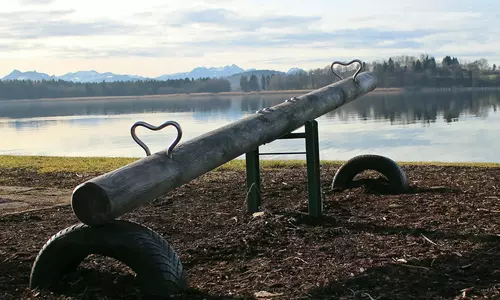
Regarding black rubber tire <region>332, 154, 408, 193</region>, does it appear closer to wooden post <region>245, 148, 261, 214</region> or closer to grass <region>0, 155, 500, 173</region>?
wooden post <region>245, 148, 261, 214</region>

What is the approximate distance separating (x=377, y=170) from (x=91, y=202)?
5289 millimetres

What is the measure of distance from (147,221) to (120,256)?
3.20 metres

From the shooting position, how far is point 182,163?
5129 millimetres

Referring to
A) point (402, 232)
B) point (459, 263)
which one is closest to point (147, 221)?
point (402, 232)

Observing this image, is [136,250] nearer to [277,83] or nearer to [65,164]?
[65,164]

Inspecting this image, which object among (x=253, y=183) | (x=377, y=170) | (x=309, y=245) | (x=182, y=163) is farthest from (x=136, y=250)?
(x=377, y=170)

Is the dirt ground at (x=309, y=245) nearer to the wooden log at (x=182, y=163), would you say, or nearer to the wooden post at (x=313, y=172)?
the wooden post at (x=313, y=172)


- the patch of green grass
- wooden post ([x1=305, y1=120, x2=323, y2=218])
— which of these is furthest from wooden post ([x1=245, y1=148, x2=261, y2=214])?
the patch of green grass

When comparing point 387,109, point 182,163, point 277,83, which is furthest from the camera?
point 277,83

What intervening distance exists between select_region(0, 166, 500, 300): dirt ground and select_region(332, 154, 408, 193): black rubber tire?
20 centimetres

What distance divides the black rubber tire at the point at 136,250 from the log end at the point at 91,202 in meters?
0.15

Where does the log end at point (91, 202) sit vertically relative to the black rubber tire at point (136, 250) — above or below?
above

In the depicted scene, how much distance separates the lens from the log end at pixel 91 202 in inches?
170

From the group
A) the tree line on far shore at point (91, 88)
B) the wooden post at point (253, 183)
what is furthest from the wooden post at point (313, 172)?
the tree line on far shore at point (91, 88)
